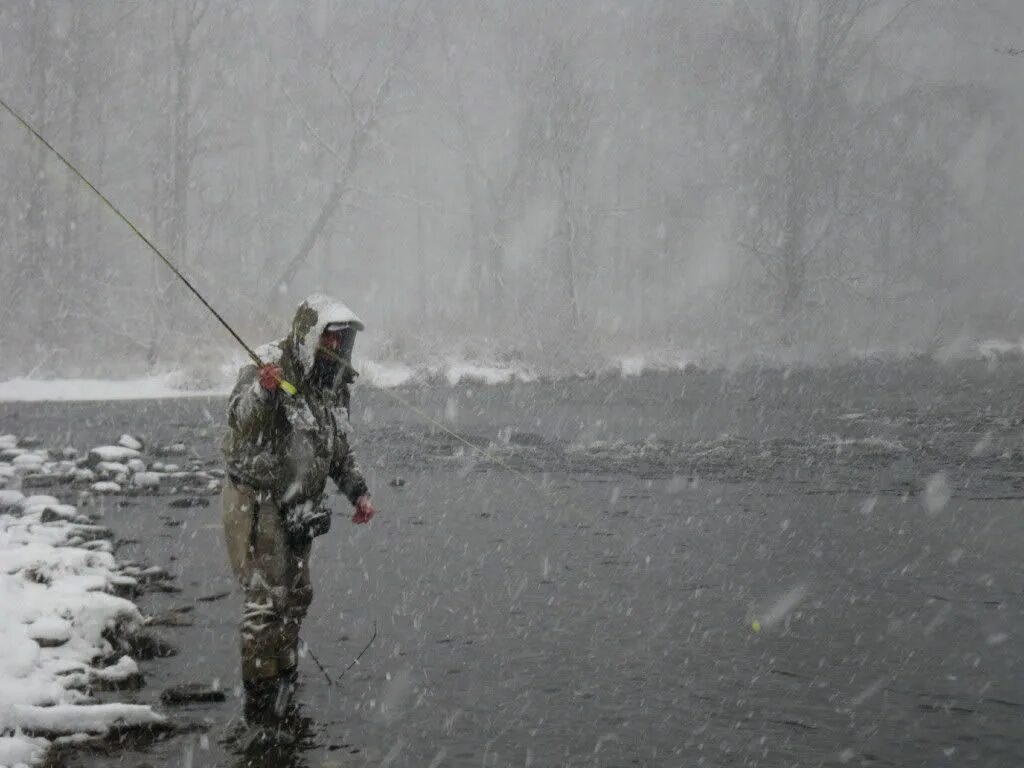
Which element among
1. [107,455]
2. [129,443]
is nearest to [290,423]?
[107,455]

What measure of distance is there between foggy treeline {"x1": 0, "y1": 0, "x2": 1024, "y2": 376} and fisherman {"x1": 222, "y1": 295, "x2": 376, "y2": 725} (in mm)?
22886

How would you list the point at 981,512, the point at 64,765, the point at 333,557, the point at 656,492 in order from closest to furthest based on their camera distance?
the point at 64,765
the point at 333,557
the point at 981,512
the point at 656,492

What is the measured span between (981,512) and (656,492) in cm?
371

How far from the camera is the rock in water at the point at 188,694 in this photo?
5648 millimetres

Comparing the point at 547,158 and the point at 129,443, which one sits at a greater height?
the point at 547,158

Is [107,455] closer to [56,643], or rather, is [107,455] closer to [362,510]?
[56,643]

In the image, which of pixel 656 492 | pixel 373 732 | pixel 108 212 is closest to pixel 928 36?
pixel 108 212

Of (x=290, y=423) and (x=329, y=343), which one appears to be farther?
(x=329, y=343)

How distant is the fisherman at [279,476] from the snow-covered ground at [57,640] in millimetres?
830

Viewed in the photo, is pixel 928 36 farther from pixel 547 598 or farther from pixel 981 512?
pixel 547 598

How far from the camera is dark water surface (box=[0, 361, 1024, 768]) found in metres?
5.36

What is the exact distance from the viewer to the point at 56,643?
233 inches

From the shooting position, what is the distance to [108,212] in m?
39.7

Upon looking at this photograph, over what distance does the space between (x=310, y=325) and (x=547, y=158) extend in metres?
35.7
